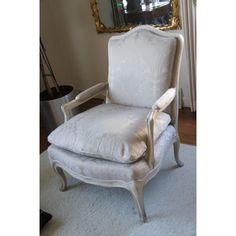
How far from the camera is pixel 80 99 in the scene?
5.92ft

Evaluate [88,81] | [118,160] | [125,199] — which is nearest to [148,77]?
[118,160]

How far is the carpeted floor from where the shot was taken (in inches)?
59.3

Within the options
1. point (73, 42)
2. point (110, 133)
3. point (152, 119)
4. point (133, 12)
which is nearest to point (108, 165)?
point (110, 133)

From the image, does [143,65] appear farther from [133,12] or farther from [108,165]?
[133,12]

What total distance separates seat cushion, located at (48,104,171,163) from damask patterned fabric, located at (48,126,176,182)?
0.13ft

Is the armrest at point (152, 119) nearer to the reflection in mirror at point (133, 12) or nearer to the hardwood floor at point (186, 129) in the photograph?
the hardwood floor at point (186, 129)

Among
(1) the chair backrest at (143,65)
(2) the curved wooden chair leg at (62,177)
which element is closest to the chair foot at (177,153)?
(1) the chair backrest at (143,65)

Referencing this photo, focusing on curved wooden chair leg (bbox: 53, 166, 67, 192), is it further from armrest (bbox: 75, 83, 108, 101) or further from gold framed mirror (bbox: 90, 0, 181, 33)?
gold framed mirror (bbox: 90, 0, 181, 33)

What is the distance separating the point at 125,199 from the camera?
1.72m

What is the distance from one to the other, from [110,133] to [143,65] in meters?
0.51
